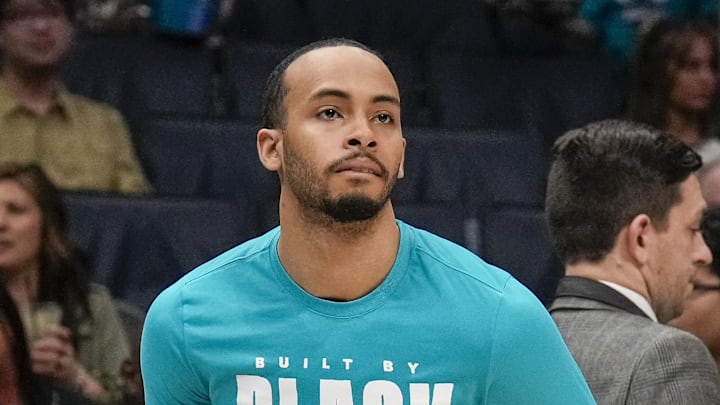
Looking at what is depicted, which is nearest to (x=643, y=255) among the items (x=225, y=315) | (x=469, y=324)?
(x=469, y=324)

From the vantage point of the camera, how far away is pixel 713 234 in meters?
3.53

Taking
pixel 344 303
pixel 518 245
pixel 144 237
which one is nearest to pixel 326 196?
pixel 344 303

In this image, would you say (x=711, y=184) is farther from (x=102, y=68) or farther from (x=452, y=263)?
(x=102, y=68)

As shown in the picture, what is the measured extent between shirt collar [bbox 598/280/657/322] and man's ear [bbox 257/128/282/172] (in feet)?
2.69

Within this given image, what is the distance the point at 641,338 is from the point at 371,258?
2.05 ft

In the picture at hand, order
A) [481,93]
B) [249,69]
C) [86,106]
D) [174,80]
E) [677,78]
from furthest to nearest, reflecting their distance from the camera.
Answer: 1. [481,93]
2. [249,69]
3. [174,80]
4. [677,78]
5. [86,106]

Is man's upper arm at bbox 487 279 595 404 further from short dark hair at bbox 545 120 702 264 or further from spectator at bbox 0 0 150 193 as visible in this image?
spectator at bbox 0 0 150 193

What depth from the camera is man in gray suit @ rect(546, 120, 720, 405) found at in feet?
9.42

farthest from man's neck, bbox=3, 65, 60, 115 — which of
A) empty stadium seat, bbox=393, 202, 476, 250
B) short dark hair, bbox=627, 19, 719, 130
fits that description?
short dark hair, bbox=627, 19, 719, 130

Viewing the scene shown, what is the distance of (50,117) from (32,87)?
0.13 m

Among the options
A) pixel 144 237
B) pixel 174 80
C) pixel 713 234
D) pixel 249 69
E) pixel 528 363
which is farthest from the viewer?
pixel 249 69

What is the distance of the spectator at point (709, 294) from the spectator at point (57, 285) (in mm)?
1737

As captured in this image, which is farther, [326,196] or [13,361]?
[13,361]

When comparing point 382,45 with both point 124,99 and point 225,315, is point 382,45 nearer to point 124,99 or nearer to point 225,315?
point 124,99
